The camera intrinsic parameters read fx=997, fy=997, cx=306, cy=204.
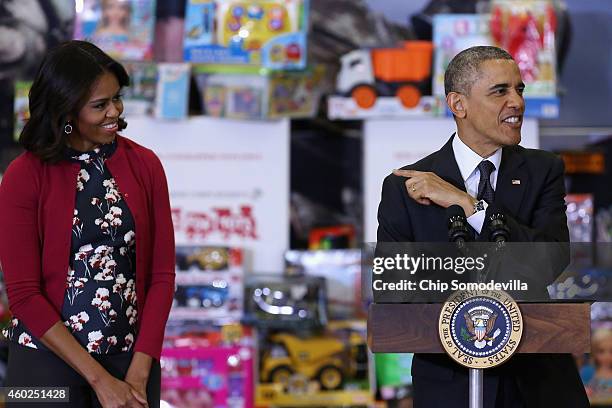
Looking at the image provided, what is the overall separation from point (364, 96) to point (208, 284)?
1.19 metres

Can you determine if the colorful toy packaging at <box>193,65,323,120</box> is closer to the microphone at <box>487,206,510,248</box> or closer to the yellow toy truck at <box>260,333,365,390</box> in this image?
the yellow toy truck at <box>260,333,365,390</box>

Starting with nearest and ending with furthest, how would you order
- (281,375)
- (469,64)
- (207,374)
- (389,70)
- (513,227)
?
(513,227) < (469,64) < (207,374) < (281,375) < (389,70)

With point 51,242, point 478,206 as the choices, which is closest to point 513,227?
point 478,206

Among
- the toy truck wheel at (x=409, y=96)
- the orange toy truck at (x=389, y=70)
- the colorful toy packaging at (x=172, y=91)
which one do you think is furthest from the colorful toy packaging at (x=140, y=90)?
the toy truck wheel at (x=409, y=96)

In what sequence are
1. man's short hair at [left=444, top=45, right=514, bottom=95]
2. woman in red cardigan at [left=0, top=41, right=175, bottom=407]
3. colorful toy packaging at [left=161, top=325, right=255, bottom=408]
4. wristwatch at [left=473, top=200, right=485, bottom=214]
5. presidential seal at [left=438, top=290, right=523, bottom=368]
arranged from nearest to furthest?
presidential seal at [left=438, top=290, right=523, bottom=368] < wristwatch at [left=473, top=200, right=485, bottom=214] < woman in red cardigan at [left=0, top=41, right=175, bottom=407] < man's short hair at [left=444, top=45, right=514, bottom=95] < colorful toy packaging at [left=161, top=325, right=255, bottom=408]

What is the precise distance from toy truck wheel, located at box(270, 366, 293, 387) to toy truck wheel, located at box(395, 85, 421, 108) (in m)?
1.41

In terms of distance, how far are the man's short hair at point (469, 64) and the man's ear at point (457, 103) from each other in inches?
0.5

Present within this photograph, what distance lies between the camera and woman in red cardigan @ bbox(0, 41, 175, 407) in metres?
2.27

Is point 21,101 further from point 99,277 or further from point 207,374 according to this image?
point 99,277

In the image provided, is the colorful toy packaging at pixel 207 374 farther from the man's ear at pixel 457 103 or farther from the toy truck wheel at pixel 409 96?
the man's ear at pixel 457 103

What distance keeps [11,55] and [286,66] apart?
150 centimetres

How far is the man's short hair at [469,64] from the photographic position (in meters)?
2.42

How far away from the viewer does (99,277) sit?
7.55 feet

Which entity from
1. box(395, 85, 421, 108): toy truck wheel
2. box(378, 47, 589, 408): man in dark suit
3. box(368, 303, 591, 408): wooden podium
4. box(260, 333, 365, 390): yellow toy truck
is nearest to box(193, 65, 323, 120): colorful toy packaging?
box(395, 85, 421, 108): toy truck wheel
